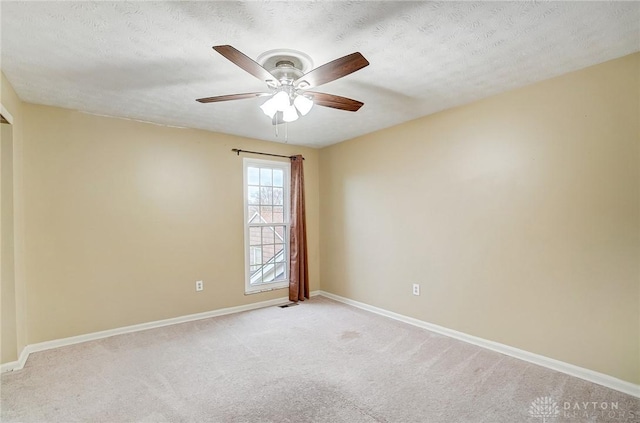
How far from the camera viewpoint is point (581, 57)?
224 cm

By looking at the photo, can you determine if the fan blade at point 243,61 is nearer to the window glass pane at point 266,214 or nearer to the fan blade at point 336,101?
the fan blade at point 336,101

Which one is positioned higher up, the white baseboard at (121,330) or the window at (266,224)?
the window at (266,224)

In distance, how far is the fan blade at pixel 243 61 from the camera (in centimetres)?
156

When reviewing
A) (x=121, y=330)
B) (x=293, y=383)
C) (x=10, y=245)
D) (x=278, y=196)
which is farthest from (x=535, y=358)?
(x=10, y=245)

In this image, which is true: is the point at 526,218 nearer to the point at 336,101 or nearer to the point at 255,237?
the point at 336,101

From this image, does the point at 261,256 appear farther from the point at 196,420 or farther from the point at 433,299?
the point at 196,420

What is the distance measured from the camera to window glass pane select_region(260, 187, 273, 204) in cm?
460

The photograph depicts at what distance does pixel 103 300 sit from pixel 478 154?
13.5 feet

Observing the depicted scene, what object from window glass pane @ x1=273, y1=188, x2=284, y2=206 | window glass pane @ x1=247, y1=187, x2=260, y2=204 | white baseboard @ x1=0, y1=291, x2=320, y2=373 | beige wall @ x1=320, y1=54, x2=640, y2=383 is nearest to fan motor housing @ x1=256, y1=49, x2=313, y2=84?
beige wall @ x1=320, y1=54, x2=640, y2=383

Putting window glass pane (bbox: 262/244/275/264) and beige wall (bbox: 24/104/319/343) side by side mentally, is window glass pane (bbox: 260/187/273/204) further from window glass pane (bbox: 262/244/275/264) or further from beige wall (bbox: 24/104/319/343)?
A: window glass pane (bbox: 262/244/275/264)

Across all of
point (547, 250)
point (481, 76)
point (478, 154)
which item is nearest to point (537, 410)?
point (547, 250)

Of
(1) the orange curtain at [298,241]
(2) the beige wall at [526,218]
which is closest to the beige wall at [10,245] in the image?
(1) the orange curtain at [298,241]

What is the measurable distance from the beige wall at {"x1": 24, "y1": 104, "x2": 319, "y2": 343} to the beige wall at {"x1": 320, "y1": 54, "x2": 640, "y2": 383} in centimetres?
206

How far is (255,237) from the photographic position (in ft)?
14.8
